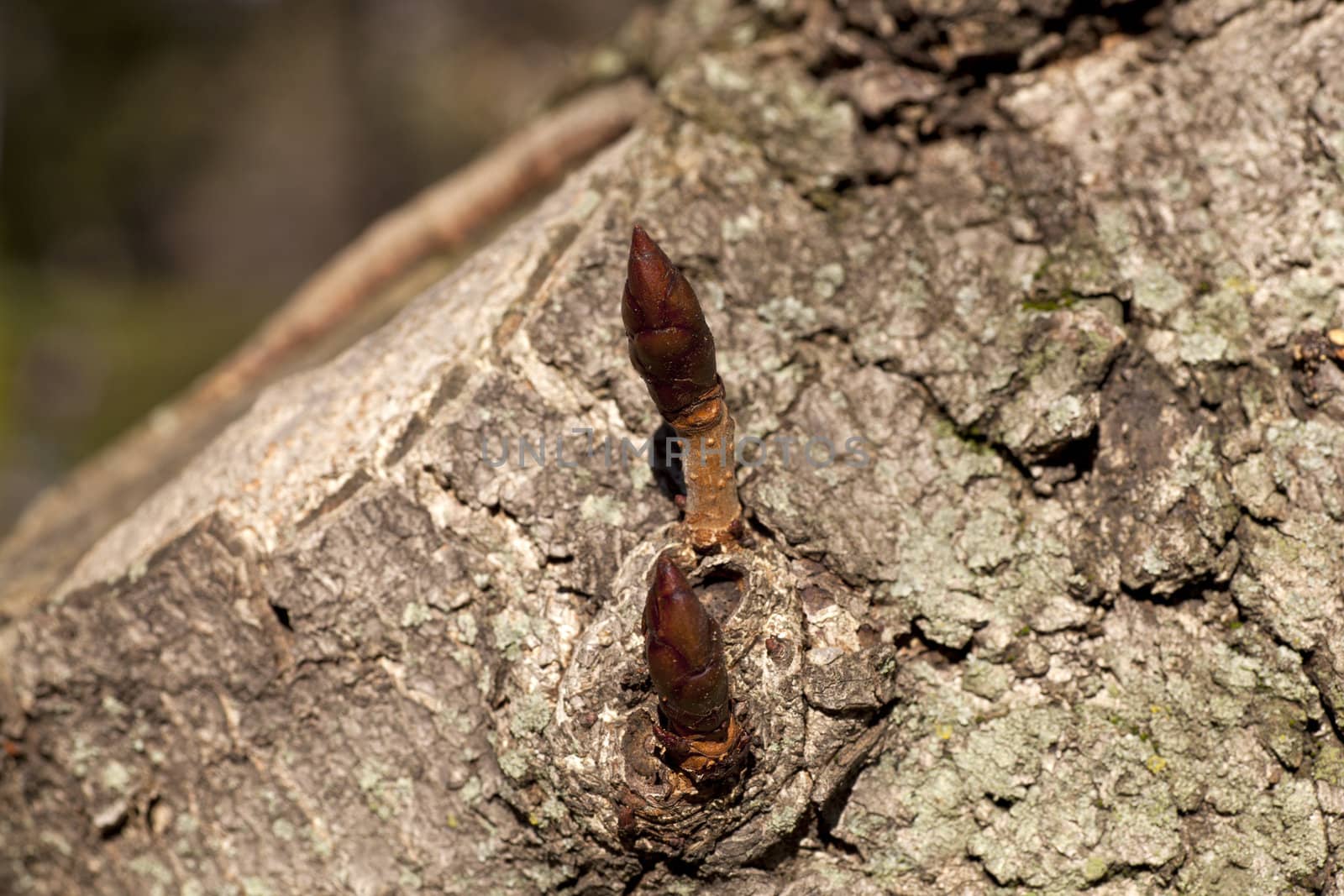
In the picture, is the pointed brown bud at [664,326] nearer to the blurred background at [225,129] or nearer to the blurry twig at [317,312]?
the blurry twig at [317,312]

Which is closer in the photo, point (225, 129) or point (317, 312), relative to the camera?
point (317, 312)

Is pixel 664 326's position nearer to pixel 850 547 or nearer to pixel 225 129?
pixel 850 547

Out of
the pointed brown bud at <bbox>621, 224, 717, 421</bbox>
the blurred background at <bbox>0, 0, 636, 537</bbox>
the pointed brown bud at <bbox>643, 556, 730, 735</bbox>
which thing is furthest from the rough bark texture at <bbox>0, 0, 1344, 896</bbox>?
the blurred background at <bbox>0, 0, 636, 537</bbox>

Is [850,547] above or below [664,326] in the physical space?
below

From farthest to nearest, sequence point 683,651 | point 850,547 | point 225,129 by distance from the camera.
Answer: point 225,129 → point 850,547 → point 683,651

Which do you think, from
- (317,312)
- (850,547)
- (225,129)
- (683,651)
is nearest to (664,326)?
(683,651)

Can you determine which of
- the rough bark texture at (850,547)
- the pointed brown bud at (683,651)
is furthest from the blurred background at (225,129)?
the pointed brown bud at (683,651)

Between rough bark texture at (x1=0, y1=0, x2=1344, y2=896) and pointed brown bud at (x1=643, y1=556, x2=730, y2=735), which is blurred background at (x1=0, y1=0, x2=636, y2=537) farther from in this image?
pointed brown bud at (x1=643, y1=556, x2=730, y2=735)
